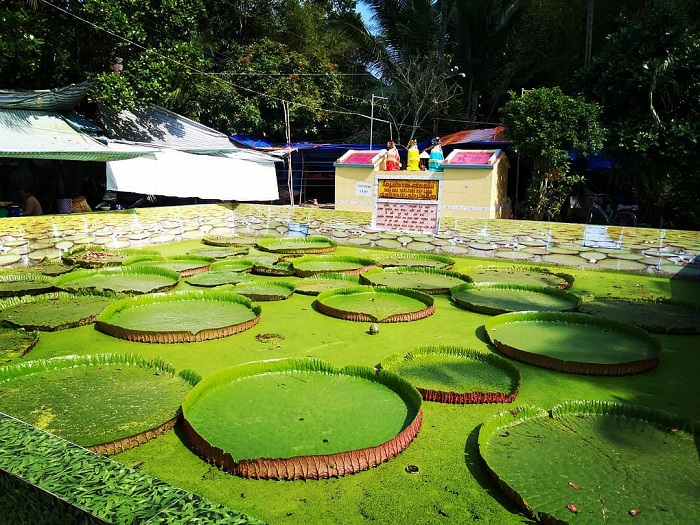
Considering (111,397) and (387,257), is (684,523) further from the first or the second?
(387,257)

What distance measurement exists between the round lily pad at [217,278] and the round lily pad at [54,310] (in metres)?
1.11

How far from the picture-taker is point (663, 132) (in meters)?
8.66

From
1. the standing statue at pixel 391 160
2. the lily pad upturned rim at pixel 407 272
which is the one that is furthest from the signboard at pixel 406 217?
the lily pad upturned rim at pixel 407 272

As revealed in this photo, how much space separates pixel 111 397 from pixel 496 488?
234 centimetres

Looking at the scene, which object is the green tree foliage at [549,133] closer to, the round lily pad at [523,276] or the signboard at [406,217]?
the signboard at [406,217]

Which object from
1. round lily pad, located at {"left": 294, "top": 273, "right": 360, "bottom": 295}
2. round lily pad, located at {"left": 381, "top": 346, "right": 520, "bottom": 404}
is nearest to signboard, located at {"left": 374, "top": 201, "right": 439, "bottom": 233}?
round lily pad, located at {"left": 294, "top": 273, "right": 360, "bottom": 295}

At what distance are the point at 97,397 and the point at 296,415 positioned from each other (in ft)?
4.23

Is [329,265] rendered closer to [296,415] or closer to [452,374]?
[452,374]

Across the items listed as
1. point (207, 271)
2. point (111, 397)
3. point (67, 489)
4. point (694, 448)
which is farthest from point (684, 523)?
point (207, 271)

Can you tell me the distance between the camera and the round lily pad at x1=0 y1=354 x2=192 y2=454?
267 cm

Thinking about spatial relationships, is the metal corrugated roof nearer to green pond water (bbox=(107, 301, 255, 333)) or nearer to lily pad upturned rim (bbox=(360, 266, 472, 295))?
green pond water (bbox=(107, 301, 255, 333))

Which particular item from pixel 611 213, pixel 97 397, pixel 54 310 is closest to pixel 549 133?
pixel 611 213

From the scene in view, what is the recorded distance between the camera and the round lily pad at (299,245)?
866cm

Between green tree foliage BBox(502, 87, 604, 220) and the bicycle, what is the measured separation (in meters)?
1.03
